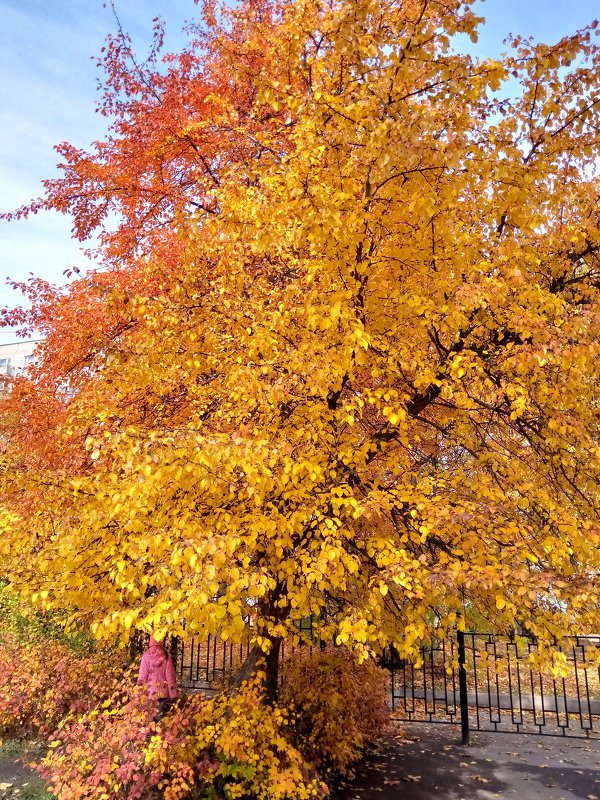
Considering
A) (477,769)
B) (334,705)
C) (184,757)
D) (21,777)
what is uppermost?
(334,705)

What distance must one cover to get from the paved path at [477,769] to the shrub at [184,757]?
123cm

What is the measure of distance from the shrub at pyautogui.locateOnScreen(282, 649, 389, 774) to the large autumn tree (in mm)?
882

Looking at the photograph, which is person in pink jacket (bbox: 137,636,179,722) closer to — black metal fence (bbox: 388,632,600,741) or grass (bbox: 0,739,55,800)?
grass (bbox: 0,739,55,800)

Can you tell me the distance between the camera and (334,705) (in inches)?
259

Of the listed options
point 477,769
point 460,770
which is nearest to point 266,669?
point 460,770

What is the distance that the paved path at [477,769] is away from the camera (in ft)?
20.5

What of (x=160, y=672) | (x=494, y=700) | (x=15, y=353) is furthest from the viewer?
(x=15, y=353)

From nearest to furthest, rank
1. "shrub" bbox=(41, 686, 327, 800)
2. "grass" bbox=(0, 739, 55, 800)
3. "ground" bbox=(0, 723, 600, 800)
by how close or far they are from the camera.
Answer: "shrub" bbox=(41, 686, 327, 800) → "grass" bbox=(0, 739, 55, 800) → "ground" bbox=(0, 723, 600, 800)

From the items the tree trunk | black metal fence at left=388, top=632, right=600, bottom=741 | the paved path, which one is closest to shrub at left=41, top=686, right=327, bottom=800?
the tree trunk

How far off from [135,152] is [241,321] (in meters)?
5.10

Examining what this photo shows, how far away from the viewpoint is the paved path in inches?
247

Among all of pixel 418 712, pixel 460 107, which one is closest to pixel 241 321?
pixel 460 107

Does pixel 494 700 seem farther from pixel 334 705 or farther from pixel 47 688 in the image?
pixel 47 688

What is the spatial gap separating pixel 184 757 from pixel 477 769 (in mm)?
4134
